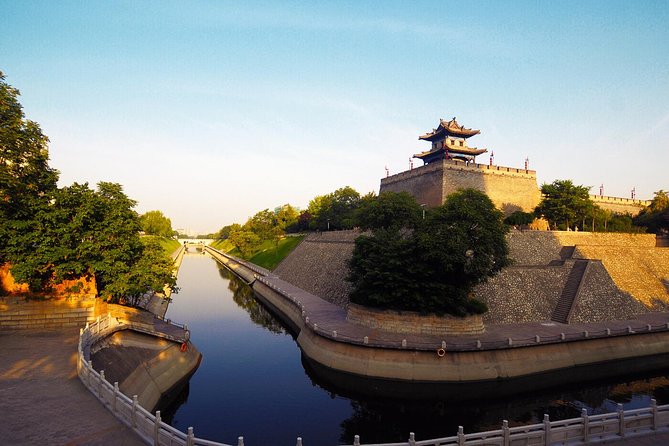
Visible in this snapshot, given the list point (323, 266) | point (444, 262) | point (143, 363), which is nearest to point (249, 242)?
point (323, 266)

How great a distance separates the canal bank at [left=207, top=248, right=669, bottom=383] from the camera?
2231cm

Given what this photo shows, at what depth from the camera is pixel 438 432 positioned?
17.3 m

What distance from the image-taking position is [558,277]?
3412 centimetres

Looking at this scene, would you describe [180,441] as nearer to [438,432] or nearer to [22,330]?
[438,432]

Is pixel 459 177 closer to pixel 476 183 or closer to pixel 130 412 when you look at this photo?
pixel 476 183

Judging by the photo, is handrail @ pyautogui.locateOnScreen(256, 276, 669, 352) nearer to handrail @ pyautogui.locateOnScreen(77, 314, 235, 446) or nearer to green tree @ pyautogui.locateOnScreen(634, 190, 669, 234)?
handrail @ pyautogui.locateOnScreen(77, 314, 235, 446)

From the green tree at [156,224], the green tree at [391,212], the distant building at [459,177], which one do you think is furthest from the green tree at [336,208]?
the green tree at [156,224]

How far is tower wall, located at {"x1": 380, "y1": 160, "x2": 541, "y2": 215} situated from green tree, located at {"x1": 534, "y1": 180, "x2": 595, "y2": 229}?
4.61 metres

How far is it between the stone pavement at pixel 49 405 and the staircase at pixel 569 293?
30.3m

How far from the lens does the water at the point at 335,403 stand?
17.4m

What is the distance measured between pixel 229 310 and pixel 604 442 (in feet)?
126

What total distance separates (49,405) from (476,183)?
5191cm

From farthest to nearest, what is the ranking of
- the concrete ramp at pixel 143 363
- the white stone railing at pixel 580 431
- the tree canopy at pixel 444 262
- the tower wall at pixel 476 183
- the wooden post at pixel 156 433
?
the tower wall at pixel 476 183 → the tree canopy at pixel 444 262 → the concrete ramp at pixel 143 363 → the white stone railing at pixel 580 431 → the wooden post at pixel 156 433

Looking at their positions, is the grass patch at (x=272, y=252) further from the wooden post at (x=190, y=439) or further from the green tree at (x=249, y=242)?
the wooden post at (x=190, y=439)
